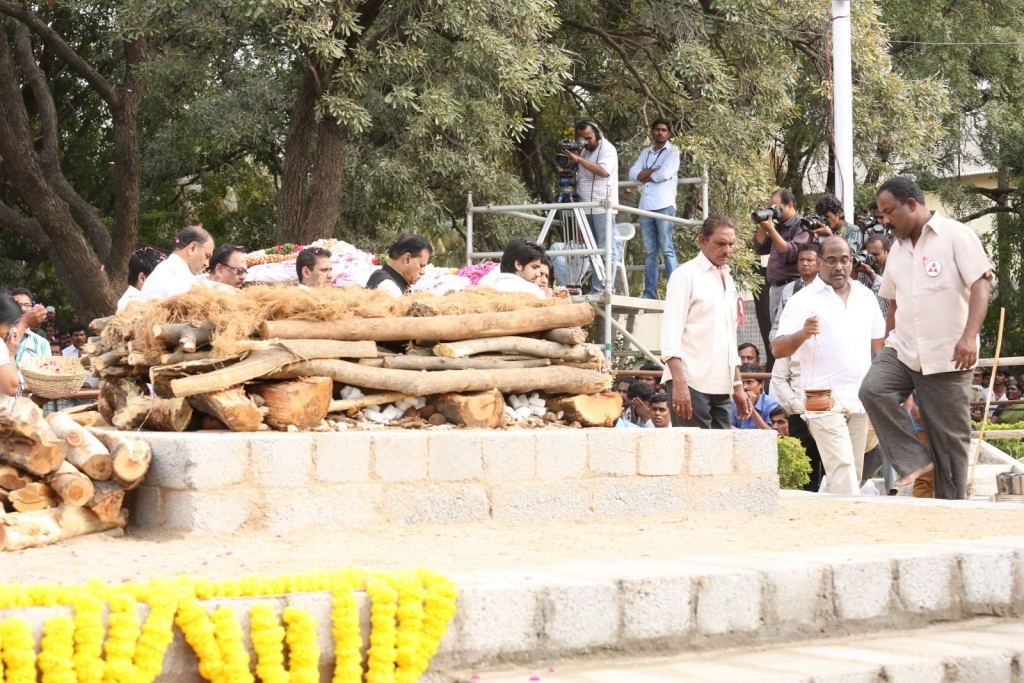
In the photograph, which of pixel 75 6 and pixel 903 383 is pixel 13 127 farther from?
pixel 903 383

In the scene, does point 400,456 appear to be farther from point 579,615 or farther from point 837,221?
point 837,221

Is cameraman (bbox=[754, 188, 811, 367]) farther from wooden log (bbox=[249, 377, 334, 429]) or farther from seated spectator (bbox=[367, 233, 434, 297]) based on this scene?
wooden log (bbox=[249, 377, 334, 429])

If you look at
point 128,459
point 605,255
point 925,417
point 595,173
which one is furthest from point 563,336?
point 595,173

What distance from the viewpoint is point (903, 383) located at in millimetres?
8234

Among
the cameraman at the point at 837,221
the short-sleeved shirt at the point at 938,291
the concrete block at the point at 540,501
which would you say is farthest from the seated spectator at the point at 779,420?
the concrete block at the point at 540,501

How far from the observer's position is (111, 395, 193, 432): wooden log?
6430 millimetres

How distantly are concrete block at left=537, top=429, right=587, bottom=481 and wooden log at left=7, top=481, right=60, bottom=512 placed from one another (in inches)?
91.0

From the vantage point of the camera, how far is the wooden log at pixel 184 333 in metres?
6.37

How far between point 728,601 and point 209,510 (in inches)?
90.7

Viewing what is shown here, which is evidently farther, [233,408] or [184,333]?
[184,333]

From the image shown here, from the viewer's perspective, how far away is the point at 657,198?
14.4 meters

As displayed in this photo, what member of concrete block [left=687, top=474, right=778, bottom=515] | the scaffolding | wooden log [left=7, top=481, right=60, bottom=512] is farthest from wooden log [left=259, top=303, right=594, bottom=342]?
the scaffolding

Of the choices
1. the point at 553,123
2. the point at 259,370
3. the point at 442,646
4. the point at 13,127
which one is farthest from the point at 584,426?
the point at 553,123

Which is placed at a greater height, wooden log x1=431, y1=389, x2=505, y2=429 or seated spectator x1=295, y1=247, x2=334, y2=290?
seated spectator x1=295, y1=247, x2=334, y2=290
